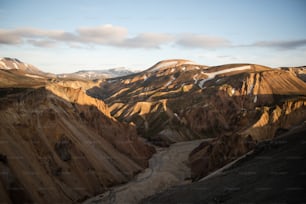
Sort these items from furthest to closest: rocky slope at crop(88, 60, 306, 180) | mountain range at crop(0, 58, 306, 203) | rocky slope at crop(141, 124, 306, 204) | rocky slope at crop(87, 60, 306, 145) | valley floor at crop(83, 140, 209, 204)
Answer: rocky slope at crop(87, 60, 306, 145)
rocky slope at crop(88, 60, 306, 180)
valley floor at crop(83, 140, 209, 204)
mountain range at crop(0, 58, 306, 203)
rocky slope at crop(141, 124, 306, 204)

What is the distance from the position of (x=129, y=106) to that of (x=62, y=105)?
62.4 m

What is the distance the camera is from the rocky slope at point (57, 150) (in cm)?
3444

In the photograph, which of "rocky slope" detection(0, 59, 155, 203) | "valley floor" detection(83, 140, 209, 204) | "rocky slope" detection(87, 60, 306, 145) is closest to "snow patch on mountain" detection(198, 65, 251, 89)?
"rocky slope" detection(87, 60, 306, 145)

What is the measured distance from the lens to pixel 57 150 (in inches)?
1651

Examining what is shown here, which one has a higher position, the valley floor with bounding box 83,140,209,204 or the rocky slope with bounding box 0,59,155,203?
the rocky slope with bounding box 0,59,155,203

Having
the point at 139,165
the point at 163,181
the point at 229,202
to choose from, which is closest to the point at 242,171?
the point at 229,202

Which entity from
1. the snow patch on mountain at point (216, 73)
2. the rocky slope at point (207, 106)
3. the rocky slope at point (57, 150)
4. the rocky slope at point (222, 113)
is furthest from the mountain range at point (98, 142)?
the snow patch on mountain at point (216, 73)

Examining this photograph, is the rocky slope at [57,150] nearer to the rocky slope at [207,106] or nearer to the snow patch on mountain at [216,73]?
the rocky slope at [207,106]

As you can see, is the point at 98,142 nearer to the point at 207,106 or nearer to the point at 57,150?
the point at 57,150

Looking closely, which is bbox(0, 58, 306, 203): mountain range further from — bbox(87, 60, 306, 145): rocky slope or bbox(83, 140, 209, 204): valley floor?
bbox(83, 140, 209, 204): valley floor

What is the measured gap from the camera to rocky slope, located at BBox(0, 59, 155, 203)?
34.4m

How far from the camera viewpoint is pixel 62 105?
2003 inches

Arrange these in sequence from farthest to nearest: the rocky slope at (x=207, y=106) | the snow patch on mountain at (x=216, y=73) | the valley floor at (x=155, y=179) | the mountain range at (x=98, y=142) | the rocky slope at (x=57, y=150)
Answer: the snow patch on mountain at (x=216, y=73), the rocky slope at (x=207, y=106), the valley floor at (x=155, y=179), the rocky slope at (x=57, y=150), the mountain range at (x=98, y=142)

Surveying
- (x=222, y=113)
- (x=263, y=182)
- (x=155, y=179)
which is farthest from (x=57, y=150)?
(x=222, y=113)
